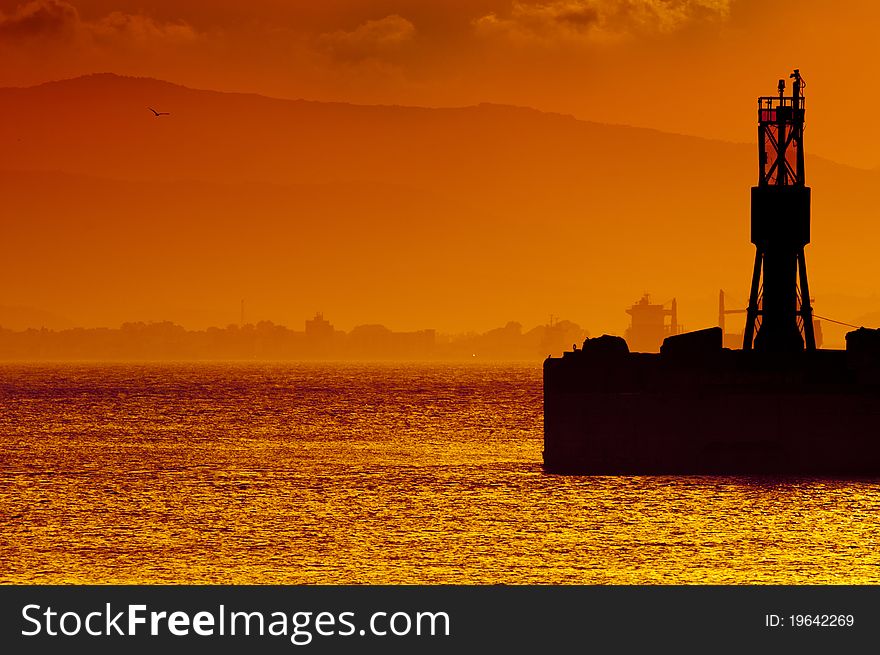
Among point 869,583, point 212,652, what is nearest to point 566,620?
point 212,652

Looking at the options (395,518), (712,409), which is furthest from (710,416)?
(395,518)

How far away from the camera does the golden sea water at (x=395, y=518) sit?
34594 millimetres

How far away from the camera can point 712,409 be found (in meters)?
52.4

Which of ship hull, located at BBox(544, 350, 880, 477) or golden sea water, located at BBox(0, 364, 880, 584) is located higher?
ship hull, located at BBox(544, 350, 880, 477)

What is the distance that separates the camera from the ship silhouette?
5216 centimetres

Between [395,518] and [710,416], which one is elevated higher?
[710,416]

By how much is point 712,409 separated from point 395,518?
14.9 metres

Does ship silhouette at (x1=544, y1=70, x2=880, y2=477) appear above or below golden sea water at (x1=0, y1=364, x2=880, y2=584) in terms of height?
above

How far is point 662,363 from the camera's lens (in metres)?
53.5

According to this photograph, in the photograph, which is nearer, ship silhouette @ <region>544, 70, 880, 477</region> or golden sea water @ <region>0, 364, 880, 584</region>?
golden sea water @ <region>0, 364, 880, 584</region>

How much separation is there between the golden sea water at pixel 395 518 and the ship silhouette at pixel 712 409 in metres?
0.87

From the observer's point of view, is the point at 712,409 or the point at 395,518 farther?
the point at 712,409

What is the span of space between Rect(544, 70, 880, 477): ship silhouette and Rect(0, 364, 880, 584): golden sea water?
87 centimetres

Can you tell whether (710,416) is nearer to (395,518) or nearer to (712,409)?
(712,409)
